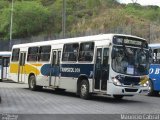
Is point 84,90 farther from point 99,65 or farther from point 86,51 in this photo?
point 86,51

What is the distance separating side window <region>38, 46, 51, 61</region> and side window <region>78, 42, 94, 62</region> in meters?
4.10

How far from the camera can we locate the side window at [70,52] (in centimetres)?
2258

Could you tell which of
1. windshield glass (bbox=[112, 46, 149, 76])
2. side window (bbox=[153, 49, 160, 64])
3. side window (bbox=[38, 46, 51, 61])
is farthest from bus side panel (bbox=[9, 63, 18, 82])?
windshield glass (bbox=[112, 46, 149, 76])

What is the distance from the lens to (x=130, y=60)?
1998 centimetres

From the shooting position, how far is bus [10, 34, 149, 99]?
1953cm

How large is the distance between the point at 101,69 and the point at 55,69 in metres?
4.94

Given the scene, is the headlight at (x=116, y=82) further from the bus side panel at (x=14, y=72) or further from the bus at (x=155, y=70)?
the bus side panel at (x=14, y=72)

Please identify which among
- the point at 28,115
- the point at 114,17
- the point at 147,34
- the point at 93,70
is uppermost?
the point at 114,17

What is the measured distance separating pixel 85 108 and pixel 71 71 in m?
5.81

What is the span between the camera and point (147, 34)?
41312 millimetres

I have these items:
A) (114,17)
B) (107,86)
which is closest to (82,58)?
(107,86)

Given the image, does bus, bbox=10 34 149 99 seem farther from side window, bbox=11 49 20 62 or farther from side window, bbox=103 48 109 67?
side window, bbox=11 49 20 62

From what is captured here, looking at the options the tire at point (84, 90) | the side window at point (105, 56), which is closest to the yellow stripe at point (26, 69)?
the tire at point (84, 90)

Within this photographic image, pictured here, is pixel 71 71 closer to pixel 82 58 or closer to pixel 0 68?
pixel 82 58
